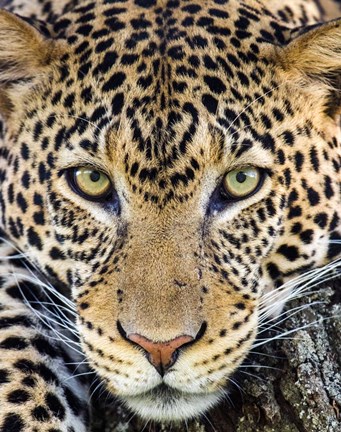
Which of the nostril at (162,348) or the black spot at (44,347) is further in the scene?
the black spot at (44,347)

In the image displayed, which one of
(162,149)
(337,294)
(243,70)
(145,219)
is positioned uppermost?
(243,70)

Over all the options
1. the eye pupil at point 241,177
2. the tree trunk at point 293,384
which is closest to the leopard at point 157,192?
the eye pupil at point 241,177

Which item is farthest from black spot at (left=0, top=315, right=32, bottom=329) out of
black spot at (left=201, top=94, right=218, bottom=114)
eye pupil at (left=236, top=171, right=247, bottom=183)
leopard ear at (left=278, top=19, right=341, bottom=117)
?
leopard ear at (left=278, top=19, right=341, bottom=117)

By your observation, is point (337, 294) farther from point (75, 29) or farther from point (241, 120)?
point (75, 29)

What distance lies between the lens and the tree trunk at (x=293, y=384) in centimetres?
393

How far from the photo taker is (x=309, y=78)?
4.45 meters

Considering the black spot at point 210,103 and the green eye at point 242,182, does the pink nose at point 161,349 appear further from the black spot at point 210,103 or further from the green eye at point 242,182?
the black spot at point 210,103

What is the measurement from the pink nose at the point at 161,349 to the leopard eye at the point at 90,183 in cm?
82

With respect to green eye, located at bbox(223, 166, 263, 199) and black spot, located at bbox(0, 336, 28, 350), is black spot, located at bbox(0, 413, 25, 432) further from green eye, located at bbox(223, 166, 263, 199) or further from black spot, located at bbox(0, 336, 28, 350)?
green eye, located at bbox(223, 166, 263, 199)

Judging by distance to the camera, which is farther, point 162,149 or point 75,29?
point 75,29

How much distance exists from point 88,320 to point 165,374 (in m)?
0.52

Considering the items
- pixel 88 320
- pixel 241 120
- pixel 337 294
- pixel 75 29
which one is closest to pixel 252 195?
pixel 241 120

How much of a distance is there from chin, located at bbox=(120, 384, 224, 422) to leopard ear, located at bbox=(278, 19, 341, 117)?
5.00 feet

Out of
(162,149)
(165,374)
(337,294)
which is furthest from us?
(337,294)
